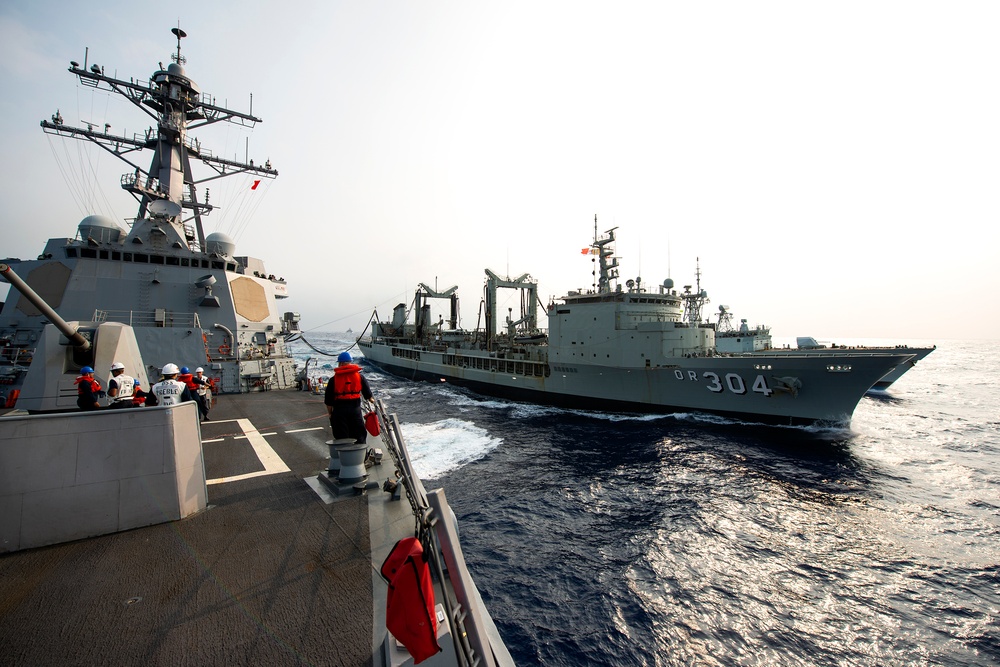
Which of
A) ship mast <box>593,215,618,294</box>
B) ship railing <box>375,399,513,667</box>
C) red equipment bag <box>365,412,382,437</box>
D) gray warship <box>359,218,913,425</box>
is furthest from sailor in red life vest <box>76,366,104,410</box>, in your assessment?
ship mast <box>593,215,618,294</box>

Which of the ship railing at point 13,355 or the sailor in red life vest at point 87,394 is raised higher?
the ship railing at point 13,355

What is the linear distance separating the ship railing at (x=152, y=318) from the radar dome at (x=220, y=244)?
143 inches

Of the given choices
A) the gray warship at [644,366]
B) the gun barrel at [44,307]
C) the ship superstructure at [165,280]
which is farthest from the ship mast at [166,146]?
the gray warship at [644,366]

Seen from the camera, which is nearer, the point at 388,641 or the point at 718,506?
the point at 388,641

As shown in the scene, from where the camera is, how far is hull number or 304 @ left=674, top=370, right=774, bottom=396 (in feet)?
57.9

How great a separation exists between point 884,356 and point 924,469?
4402 millimetres

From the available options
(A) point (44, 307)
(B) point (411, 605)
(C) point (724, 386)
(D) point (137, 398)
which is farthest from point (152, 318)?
(C) point (724, 386)

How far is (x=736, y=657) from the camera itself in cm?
526

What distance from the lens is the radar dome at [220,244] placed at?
15.6m

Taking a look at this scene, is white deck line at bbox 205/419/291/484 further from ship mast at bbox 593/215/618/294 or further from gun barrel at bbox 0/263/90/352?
ship mast at bbox 593/215/618/294

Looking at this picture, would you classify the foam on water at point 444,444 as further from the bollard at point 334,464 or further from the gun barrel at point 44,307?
the gun barrel at point 44,307

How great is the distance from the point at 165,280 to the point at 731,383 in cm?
2387

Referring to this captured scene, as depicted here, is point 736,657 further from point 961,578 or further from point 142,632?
point 142,632

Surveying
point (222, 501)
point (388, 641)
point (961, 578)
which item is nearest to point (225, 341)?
point (222, 501)
